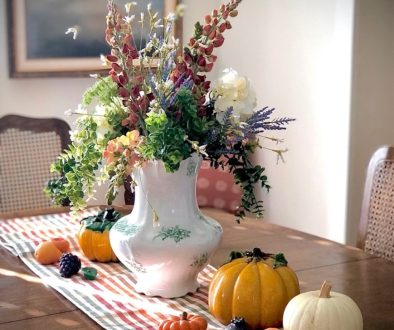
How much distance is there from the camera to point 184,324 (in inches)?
56.2

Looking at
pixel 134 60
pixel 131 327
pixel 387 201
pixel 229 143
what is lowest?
pixel 131 327

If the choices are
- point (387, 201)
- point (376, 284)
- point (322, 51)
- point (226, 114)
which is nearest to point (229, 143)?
point (226, 114)

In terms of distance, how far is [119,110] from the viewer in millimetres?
1652

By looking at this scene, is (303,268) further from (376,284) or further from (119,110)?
(119,110)

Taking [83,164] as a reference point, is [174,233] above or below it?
below

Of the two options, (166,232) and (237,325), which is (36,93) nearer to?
(166,232)

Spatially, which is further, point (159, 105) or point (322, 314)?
point (159, 105)

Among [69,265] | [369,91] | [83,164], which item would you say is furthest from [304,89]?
[83,164]

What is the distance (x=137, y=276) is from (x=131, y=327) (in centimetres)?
25

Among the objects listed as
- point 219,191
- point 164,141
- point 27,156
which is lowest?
point 219,191

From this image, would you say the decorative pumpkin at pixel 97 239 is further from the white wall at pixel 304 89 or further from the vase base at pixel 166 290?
the white wall at pixel 304 89

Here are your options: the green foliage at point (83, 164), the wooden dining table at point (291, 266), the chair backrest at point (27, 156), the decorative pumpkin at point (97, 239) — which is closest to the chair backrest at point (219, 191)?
the chair backrest at point (27, 156)

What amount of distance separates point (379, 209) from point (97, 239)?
89cm

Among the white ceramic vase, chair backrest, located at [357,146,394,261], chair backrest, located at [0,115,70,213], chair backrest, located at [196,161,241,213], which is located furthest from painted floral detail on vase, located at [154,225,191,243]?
chair backrest, located at [196,161,241,213]
